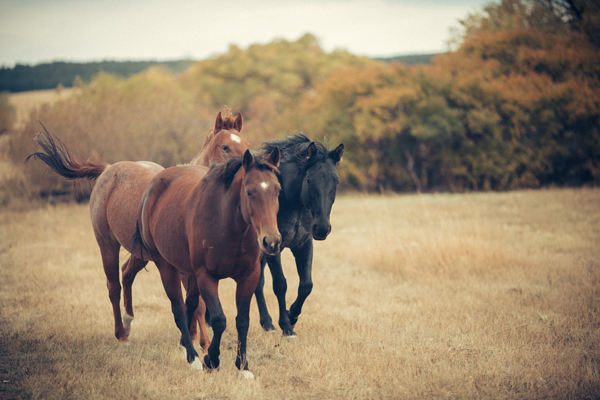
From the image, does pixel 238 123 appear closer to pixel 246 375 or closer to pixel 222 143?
pixel 222 143

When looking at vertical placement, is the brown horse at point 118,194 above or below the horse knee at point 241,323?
above

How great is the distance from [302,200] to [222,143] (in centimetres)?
141

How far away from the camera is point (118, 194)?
15.4ft

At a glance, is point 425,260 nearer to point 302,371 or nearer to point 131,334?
point 302,371

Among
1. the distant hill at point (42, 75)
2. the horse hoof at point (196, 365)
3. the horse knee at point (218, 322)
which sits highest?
the distant hill at point (42, 75)

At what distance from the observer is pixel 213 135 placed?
5469 mm

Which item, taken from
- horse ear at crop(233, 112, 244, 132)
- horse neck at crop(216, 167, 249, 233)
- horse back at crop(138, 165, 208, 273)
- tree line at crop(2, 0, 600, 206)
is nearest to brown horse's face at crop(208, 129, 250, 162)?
horse ear at crop(233, 112, 244, 132)

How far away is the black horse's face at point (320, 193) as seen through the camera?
4.09m

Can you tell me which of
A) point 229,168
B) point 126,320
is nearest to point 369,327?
point 229,168

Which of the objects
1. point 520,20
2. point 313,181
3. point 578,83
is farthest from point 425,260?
point 520,20

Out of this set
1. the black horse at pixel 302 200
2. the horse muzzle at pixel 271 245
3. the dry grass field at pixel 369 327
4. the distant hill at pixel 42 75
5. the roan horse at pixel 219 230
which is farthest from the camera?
the distant hill at pixel 42 75

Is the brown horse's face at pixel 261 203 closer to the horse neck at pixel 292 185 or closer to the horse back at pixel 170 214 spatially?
the horse back at pixel 170 214

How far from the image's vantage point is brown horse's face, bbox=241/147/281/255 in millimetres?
3091

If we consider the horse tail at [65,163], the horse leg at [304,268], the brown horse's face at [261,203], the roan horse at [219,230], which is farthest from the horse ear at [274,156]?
the horse tail at [65,163]
